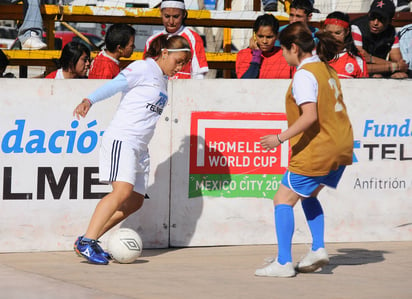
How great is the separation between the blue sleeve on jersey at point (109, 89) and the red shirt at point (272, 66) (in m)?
2.08

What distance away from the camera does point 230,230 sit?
8.12 m

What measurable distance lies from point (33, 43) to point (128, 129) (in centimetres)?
371

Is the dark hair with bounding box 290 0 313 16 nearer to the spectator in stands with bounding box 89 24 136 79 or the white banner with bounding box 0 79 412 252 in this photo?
the white banner with bounding box 0 79 412 252

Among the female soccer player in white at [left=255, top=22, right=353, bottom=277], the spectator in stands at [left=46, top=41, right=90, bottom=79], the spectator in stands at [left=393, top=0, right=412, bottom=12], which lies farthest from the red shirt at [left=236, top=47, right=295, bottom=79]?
the spectator in stands at [left=393, top=0, right=412, bottom=12]

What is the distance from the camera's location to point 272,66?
341 inches

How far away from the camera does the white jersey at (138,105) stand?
6965mm

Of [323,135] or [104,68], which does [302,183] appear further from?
[104,68]

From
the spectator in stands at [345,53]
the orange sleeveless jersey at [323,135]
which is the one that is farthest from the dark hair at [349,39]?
the orange sleeveless jersey at [323,135]

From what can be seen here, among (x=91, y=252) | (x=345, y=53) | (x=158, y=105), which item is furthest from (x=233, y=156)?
(x=91, y=252)

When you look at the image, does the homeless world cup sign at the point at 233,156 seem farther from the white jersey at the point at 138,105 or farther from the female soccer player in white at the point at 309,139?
the female soccer player in white at the point at 309,139

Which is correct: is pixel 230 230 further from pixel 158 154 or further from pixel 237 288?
pixel 237 288

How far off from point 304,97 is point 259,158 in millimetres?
1997

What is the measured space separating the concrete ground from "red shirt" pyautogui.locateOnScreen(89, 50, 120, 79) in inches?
69.0

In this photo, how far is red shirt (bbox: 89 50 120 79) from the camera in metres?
8.39
